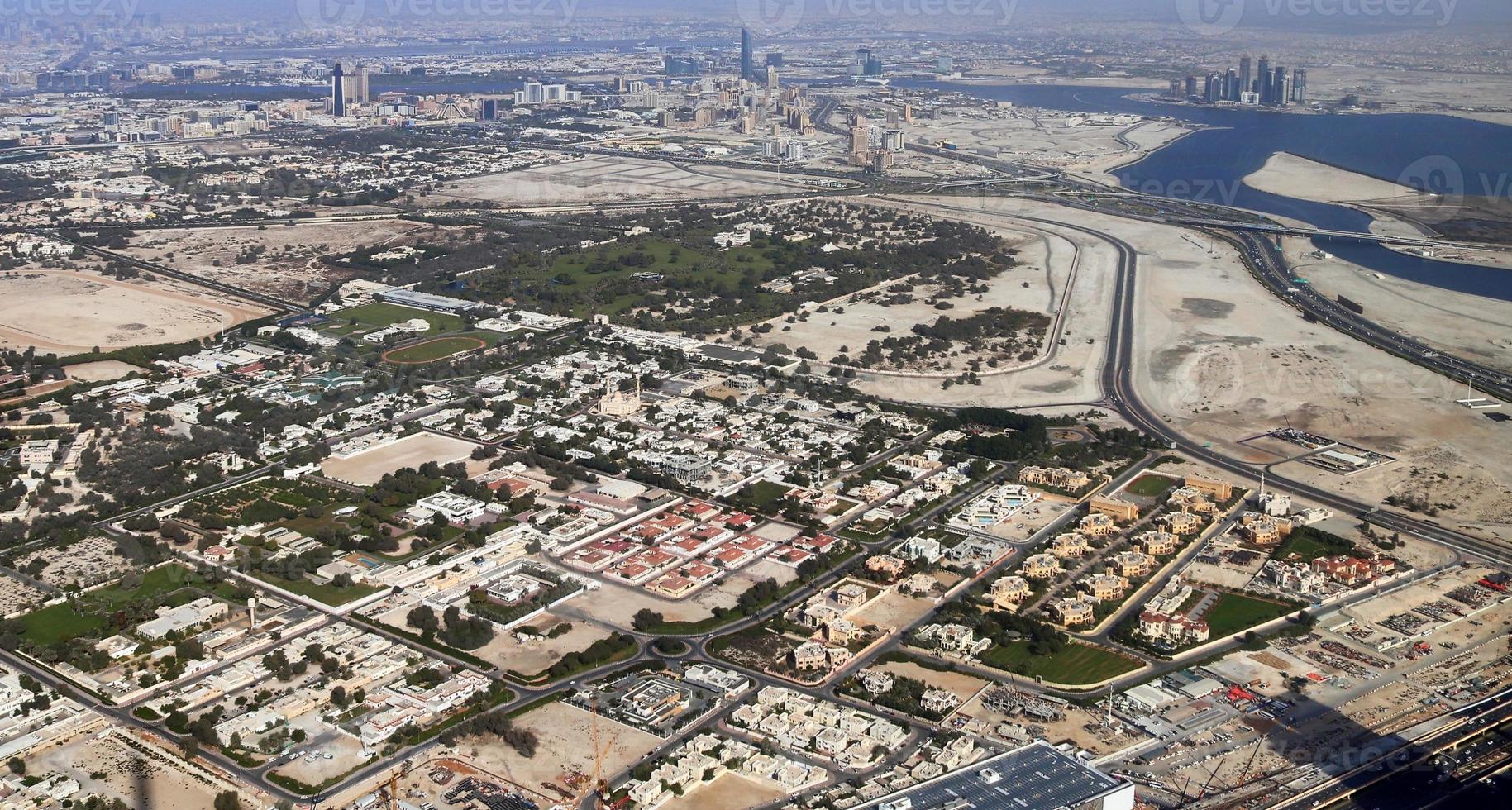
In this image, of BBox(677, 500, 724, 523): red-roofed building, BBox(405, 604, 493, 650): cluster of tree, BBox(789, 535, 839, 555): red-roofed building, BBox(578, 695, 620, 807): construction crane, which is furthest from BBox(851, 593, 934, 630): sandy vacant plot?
BBox(405, 604, 493, 650): cluster of tree

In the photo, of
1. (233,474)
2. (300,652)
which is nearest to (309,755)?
(300,652)

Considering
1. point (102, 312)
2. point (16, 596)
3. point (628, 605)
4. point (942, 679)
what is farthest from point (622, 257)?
point (942, 679)

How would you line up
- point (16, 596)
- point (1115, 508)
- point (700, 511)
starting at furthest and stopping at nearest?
point (700, 511), point (1115, 508), point (16, 596)

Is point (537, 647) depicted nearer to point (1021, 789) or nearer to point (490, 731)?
point (490, 731)

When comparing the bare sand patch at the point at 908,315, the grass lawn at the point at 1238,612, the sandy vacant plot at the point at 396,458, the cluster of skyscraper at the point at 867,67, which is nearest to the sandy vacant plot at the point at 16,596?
the sandy vacant plot at the point at 396,458

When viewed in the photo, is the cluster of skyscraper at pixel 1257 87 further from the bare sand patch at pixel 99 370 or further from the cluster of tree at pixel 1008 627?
the cluster of tree at pixel 1008 627

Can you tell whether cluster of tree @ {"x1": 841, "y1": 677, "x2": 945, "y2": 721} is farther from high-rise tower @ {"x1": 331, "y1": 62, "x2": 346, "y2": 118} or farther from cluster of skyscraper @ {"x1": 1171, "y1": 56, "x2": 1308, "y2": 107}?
cluster of skyscraper @ {"x1": 1171, "y1": 56, "x2": 1308, "y2": 107}

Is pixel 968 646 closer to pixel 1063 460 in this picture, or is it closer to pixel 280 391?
pixel 1063 460
